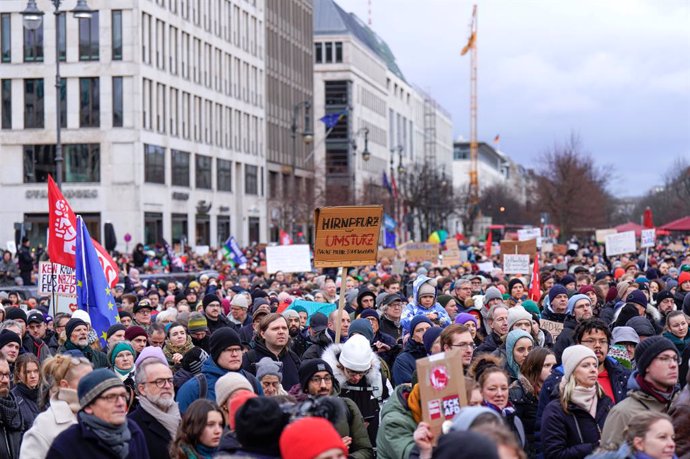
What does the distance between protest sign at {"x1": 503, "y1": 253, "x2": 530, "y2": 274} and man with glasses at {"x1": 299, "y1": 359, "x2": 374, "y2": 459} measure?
55.6ft

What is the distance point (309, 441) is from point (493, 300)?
10.7 meters

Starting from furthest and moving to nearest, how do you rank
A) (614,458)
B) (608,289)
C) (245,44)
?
(245,44), (608,289), (614,458)

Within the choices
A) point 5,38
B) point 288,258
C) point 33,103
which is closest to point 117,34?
point 33,103

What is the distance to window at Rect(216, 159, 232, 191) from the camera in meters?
77.5

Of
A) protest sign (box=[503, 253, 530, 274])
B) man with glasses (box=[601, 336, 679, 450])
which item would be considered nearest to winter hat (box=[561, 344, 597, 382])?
man with glasses (box=[601, 336, 679, 450])

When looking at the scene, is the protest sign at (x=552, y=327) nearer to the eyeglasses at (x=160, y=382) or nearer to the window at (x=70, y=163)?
the eyeglasses at (x=160, y=382)

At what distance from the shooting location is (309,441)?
17.5 ft

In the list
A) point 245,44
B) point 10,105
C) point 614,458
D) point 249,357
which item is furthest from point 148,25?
point 614,458

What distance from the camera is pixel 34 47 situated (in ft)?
212

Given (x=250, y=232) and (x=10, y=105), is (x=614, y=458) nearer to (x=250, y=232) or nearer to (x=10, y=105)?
(x=10, y=105)

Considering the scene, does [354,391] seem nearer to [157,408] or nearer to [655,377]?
[157,408]

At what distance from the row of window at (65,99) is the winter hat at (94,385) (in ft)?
192

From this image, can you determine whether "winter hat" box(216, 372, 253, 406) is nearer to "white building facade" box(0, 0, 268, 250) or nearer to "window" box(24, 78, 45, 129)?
"white building facade" box(0, 0, 268, 250)

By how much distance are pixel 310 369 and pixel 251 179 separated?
75004 millimetres
